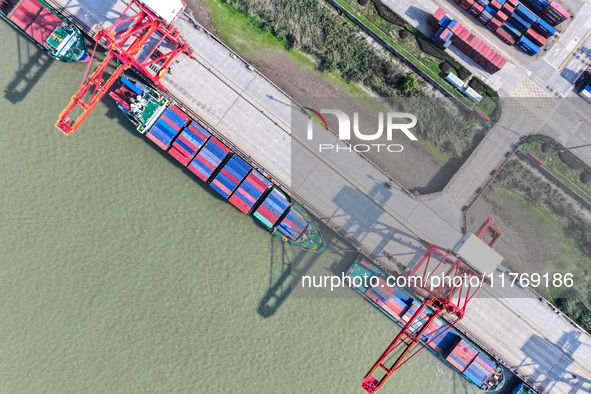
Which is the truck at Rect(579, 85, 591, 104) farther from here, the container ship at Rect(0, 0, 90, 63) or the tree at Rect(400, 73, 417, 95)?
the container ship at Rect(0, 0, 90, 63)

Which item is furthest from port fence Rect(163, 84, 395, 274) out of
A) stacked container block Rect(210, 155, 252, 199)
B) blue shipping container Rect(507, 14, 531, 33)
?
blue shipping container Rect(507, 14, 531, 33)

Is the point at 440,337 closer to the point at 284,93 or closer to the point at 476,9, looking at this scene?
the point at 284,93

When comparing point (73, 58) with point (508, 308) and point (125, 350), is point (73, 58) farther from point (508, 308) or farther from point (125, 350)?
point (508, 308)

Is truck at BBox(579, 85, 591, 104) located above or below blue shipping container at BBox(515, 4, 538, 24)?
below

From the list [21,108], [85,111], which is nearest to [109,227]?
[85,111]

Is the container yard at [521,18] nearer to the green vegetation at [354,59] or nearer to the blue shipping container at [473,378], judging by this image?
the green vegetation at [354,59]

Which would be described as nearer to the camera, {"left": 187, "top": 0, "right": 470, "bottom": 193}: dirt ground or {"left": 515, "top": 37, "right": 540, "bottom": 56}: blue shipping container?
{"left": 515, "top": 37, "right": 540, "bottom": 56}: blue shipping container

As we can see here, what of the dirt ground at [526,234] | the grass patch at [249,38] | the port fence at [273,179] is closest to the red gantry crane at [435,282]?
the port fence at [273,179]
